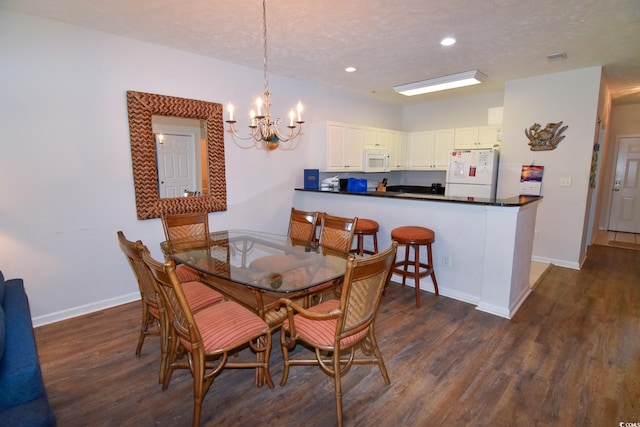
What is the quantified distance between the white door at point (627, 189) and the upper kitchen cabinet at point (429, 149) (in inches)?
147

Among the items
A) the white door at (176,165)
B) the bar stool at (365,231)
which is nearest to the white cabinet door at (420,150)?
the bar stool at (365,231)

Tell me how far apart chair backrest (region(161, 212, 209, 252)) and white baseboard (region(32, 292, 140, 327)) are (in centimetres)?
86

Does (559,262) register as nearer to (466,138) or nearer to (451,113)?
(466,138)

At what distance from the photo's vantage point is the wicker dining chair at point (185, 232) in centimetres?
277

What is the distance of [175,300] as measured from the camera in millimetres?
1634

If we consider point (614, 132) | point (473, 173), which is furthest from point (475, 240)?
point (614, 132)

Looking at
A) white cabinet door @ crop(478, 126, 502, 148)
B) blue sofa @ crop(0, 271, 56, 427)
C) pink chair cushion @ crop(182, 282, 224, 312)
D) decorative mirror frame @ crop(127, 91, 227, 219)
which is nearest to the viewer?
blue sofa @ crop(0, 271, 56, 427)

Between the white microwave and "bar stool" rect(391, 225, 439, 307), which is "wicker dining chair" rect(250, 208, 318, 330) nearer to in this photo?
"bar stool" rect(391, 225, 439, 307)

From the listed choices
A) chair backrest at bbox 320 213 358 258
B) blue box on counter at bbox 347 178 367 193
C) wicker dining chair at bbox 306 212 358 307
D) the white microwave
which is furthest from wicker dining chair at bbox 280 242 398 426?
the white microwave

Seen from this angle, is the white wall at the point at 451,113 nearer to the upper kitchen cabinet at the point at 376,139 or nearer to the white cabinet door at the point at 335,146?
the upper kitchen cabinet at the point at 376,139

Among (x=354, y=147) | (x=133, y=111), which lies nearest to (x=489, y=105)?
(x=354, y=147)

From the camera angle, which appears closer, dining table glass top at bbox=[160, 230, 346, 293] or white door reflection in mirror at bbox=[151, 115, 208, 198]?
dining table glass top at bbox=[160, 230, 346, 293]

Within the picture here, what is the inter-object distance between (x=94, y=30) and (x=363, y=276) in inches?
125

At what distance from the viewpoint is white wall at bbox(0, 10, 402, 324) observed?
257cm
